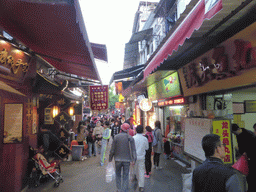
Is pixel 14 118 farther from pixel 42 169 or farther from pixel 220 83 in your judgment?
pixel 220 83

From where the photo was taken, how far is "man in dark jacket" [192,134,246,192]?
2133 mm

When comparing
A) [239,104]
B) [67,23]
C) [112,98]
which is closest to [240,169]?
[239,104]

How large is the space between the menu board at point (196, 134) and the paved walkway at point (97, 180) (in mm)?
1323

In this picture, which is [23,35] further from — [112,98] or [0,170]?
[112,98]

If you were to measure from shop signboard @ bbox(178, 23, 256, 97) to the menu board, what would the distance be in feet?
2.87

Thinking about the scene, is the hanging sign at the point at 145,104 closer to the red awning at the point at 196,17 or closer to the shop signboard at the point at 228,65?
the shop signboard at the point at 228,65

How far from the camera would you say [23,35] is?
14.9 ft

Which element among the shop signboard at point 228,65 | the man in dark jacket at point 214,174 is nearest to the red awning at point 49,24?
the man in dark jacket at point 214,174

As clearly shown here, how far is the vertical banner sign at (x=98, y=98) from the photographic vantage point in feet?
44.6

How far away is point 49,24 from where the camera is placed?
3662mm

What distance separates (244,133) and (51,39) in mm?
5088

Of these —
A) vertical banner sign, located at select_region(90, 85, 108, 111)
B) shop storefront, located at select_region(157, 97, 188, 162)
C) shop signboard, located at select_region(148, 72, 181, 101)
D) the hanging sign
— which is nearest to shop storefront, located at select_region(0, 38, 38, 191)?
shop signboard, located at select_region(148, 72, 181, 101)

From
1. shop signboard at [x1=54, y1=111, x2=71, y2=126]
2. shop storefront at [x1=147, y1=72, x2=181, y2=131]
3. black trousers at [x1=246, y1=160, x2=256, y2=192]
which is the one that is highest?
shop storefront at [x1=147, y1=72, x2=181, y2=131]

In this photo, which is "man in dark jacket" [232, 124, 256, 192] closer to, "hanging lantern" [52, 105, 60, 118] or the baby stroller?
the baby stroller
